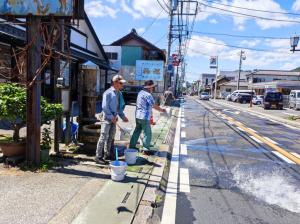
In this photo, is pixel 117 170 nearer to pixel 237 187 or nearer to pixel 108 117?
pixel 108 117

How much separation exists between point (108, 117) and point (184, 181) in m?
1.99

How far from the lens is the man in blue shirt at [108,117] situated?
22.9ft

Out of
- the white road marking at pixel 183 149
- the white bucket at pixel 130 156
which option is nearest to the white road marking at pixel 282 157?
the white road marking at pixel 183 149

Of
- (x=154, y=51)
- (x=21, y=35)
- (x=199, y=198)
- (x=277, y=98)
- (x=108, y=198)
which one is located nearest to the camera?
(x=108, y=198)

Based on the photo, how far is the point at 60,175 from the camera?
241 inches

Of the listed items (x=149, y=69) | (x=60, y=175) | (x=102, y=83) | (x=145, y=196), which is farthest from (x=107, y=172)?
(x=149, y=69)

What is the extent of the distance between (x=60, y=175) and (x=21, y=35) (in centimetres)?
762

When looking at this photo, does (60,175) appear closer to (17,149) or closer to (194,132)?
(17,149)

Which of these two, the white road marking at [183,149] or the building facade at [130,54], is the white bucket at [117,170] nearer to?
the white road marking at [183,149]

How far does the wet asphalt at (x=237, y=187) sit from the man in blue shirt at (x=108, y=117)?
1700 mm

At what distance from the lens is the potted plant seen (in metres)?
6.38

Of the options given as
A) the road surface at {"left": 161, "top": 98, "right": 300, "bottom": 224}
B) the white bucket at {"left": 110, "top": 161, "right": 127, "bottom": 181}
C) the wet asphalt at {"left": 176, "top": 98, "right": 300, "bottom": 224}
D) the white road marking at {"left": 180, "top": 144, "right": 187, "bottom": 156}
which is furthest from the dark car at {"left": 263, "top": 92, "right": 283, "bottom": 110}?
the white bucket at {"left": 110, "top": 161, "right": 127, "bottom": 181}

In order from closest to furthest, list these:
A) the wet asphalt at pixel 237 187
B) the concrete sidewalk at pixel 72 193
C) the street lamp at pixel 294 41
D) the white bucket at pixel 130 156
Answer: the concrete sidewalk at pixel 72 193 < the wet asphalt at pixel 237 187 < the white bucket at pixel 130 156 < the street lamp at pixel 294 41

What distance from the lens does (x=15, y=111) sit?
21.1ft
